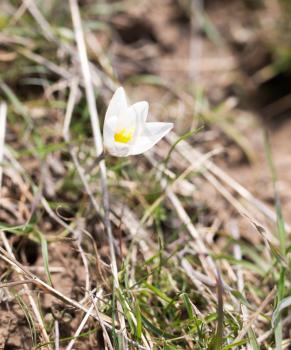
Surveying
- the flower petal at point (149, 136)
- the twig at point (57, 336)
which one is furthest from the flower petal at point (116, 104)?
the twig at point (57, 336)

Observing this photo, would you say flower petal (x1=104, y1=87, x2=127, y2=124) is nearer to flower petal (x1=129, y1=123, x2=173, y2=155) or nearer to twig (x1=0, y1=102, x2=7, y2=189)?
flower petal (x1=129, y1=123, x2=173, y2=155)

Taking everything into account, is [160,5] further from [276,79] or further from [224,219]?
[224,219]

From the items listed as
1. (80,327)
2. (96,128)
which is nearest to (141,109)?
(96,128)

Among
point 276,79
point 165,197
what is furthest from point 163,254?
point 276,79

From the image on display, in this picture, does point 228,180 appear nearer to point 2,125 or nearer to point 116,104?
point 116,104

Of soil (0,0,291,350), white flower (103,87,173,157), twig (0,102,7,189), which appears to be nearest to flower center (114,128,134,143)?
white flower (103,87,173,157)

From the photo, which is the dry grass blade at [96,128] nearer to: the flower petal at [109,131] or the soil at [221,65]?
the flower petal at [109,131]
